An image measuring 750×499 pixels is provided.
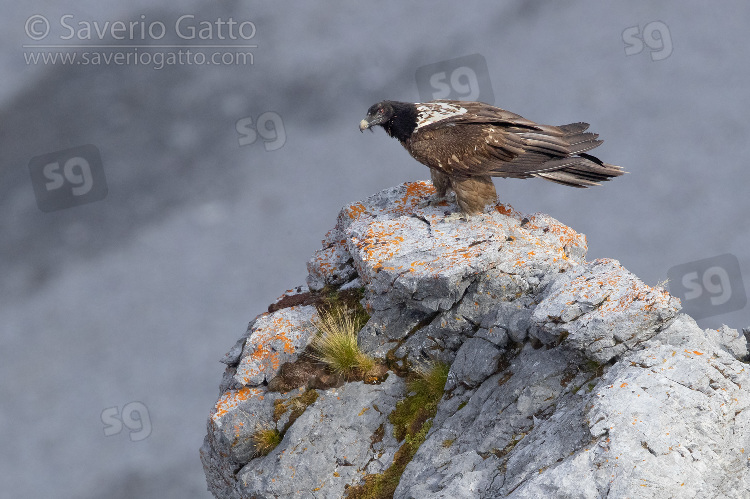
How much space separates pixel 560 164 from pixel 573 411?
15.4ft

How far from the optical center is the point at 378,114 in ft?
41.9

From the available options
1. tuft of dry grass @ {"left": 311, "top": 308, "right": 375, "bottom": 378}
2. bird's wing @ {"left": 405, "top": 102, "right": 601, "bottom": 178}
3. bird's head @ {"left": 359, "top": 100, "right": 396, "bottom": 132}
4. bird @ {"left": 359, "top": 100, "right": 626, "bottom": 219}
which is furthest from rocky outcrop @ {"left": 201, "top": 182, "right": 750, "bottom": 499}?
bird's head @ {"left": 359, "top": 100, "right": 396, "bottom": 132}

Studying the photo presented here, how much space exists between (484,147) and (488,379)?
3.85 meters

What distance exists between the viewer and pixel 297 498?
34.6 ft

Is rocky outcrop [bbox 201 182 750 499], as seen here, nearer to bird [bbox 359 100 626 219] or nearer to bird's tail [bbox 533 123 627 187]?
bird [bbox 359 100 626 219]

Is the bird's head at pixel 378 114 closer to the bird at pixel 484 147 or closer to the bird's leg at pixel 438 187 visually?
the bird at pixel 484 147

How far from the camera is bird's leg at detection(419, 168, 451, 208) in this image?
13.1 m

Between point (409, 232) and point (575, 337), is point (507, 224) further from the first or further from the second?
point (575, 337)

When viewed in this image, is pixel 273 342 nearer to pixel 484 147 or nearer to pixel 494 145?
pixel 484 147

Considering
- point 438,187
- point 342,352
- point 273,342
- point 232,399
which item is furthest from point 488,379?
point 438,187

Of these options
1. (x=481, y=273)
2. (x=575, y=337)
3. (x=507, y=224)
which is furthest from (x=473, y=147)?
(x=575, y=337)

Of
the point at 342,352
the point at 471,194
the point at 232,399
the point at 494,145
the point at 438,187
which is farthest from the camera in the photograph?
the point at 438,187

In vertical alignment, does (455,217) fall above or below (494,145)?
below

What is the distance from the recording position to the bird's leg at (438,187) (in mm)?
13148
